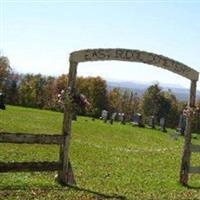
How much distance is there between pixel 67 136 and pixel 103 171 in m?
3.76

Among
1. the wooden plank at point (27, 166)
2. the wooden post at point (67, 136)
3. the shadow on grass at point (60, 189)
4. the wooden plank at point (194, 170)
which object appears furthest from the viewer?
the wooden plank at point (194, 170)

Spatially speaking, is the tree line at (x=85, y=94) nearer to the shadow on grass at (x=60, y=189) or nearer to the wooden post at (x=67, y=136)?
the wooden post at (x=67, y=136)

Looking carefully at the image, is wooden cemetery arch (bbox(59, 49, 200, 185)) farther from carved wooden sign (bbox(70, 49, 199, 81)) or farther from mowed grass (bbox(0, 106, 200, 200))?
mowed grass (bbox(0, 106, 200, 200))

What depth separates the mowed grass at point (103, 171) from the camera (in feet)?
46.2

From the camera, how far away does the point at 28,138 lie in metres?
14.4

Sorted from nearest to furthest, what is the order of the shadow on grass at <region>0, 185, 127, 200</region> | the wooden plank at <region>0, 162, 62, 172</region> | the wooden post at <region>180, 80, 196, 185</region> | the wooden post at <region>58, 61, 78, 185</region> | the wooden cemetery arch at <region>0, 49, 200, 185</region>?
the shadow on grass at <region>0, 185, 127, 200</region> < the wooden plank at <region>0, 162, 62, 172</region> < the wooden cemetery arch at <region>0, 49, 200, 185</region> < the wooden post at <region>58, 61, 78, 185</region> < the wooden post at <region>180, 80, 196, 185</region>

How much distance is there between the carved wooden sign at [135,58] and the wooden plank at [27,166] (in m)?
3.14

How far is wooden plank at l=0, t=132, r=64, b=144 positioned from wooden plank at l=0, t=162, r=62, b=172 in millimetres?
606

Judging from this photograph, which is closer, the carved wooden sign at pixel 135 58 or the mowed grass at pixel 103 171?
the mowed grass at pixel 103 171

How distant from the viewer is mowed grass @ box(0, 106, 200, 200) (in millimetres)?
14086

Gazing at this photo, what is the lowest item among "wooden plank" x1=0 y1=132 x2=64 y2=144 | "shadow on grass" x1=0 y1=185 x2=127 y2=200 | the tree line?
"shadow on grass" x1=0 y1=185 x2=127 y2=200

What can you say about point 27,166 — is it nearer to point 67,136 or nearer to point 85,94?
point 67,136

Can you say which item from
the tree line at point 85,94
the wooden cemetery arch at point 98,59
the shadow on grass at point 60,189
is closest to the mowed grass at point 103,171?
the shadow on grass at point 60,189

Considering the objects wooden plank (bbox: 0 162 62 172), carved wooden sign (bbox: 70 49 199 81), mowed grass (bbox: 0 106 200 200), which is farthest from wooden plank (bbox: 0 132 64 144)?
carved wooden sign (bbox: 70 49 199 81)
